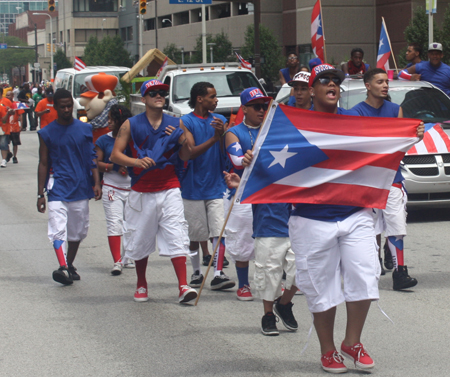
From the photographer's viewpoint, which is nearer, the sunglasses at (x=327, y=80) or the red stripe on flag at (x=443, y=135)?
the sunglasses at (x=327, y=80)

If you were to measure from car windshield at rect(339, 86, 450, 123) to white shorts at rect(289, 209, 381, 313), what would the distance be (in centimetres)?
681

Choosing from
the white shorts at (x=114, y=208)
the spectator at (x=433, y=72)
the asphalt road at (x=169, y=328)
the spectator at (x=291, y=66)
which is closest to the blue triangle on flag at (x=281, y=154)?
the asphalt road at (x=169, y=328)

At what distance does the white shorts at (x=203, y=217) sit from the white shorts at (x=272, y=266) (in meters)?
1.65

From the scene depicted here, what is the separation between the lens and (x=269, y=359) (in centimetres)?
524

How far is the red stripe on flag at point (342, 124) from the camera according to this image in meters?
5.14

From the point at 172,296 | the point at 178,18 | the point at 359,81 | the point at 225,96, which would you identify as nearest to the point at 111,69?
the point at 225,96

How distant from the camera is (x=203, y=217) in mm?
7652

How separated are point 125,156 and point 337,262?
2568 mm

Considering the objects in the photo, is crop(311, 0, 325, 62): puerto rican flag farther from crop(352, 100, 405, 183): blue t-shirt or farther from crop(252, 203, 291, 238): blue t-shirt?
crop(252, 203, 291, 238): blue t-shirt

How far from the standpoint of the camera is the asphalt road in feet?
16.9

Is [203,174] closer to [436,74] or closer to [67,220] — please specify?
[67,220]

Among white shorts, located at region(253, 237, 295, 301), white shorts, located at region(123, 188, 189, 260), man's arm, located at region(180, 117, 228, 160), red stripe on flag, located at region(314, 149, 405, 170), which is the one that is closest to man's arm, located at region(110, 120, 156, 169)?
white shorts, located at region(123, 188, 189, 260)

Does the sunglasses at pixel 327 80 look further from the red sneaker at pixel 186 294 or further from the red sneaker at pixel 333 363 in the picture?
the red sneaker at pixel 186 294

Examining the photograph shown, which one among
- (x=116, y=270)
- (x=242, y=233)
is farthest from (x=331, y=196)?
(x=116, y=270)
